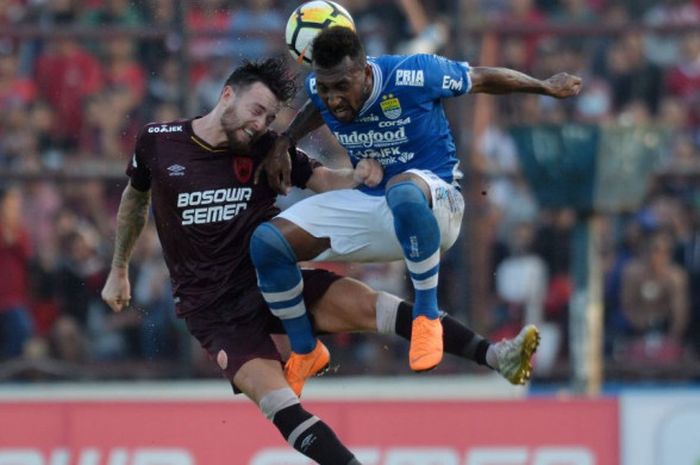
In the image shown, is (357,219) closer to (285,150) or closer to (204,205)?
(285,150)

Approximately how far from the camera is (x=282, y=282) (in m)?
8.41

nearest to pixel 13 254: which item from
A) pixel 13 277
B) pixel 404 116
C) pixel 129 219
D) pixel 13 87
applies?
pixel 13 277

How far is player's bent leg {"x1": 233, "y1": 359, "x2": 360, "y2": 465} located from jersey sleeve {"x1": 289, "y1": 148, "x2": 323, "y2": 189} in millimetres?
938

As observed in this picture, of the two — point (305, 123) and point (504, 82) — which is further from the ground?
point (504, 82)

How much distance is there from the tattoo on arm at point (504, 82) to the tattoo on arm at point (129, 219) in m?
1.78

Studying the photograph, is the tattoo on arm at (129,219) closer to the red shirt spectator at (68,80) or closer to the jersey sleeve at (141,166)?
the jersey sleeve at (141,166)

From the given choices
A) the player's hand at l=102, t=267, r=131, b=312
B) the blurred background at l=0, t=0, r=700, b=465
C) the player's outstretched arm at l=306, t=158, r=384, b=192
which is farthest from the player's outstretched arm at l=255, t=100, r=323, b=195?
the blurred background at l=0, t=0, r=700, b=465

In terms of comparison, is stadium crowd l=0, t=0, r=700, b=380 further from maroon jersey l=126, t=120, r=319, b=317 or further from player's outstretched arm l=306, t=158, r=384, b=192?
maroon jersey l=126, t=120, r=319, b=317

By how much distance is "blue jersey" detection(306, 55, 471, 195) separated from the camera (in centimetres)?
830

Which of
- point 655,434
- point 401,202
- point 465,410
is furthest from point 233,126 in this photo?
point 655,434

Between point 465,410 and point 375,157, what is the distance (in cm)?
286

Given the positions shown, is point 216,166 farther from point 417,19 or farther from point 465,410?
point 417,19

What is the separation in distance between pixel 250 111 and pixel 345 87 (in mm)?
565

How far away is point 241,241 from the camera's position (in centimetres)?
875
